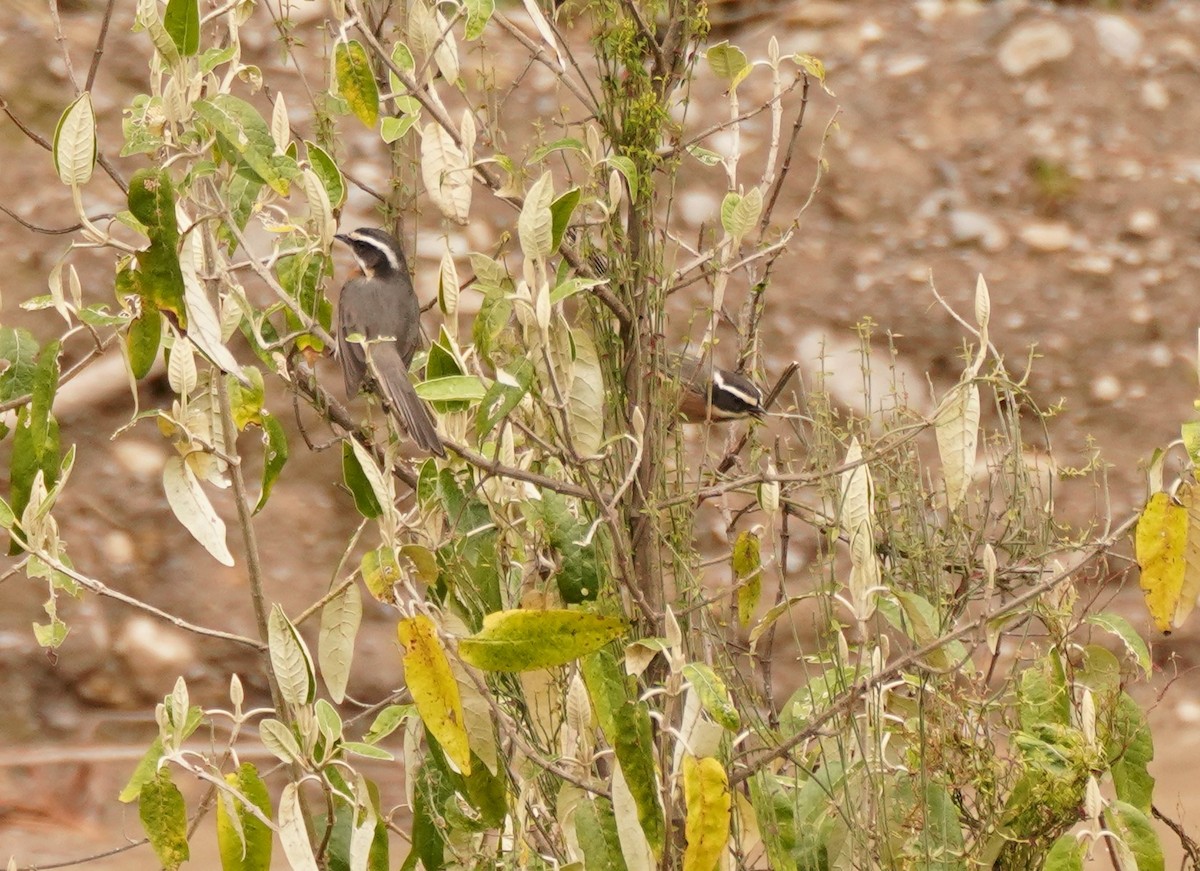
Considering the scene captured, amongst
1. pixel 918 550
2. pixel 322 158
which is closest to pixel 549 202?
pixel 322 158

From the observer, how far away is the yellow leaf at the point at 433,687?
1.32 m

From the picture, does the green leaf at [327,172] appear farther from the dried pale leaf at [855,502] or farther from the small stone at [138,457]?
the small stone at [138,457]

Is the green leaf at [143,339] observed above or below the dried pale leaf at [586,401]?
above

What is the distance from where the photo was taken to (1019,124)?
3.50m

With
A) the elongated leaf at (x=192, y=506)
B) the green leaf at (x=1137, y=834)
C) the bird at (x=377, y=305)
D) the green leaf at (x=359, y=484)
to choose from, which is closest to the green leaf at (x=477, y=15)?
the green leaf at (x=359, y=484)

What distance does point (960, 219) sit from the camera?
345 cm

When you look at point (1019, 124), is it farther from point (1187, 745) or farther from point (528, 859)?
point (528, 859)

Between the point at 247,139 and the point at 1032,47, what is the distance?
2.62 metres

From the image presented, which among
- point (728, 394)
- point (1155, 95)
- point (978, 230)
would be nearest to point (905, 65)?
point (978, 230)

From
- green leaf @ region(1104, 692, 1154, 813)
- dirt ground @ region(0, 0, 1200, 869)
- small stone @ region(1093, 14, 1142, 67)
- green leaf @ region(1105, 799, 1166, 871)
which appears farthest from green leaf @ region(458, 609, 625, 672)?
small stone @ region(1093, 14, 1142, 67)

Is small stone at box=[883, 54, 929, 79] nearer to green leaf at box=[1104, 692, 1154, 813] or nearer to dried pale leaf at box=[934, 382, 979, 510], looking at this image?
green leaf at box=[1104, 692, 1154, 813]

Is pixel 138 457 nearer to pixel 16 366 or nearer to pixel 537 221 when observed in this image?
pixel 16 366

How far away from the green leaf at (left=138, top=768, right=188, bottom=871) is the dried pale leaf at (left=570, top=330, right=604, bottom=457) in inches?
19.7

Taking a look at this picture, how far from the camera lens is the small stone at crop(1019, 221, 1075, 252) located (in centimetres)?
343
